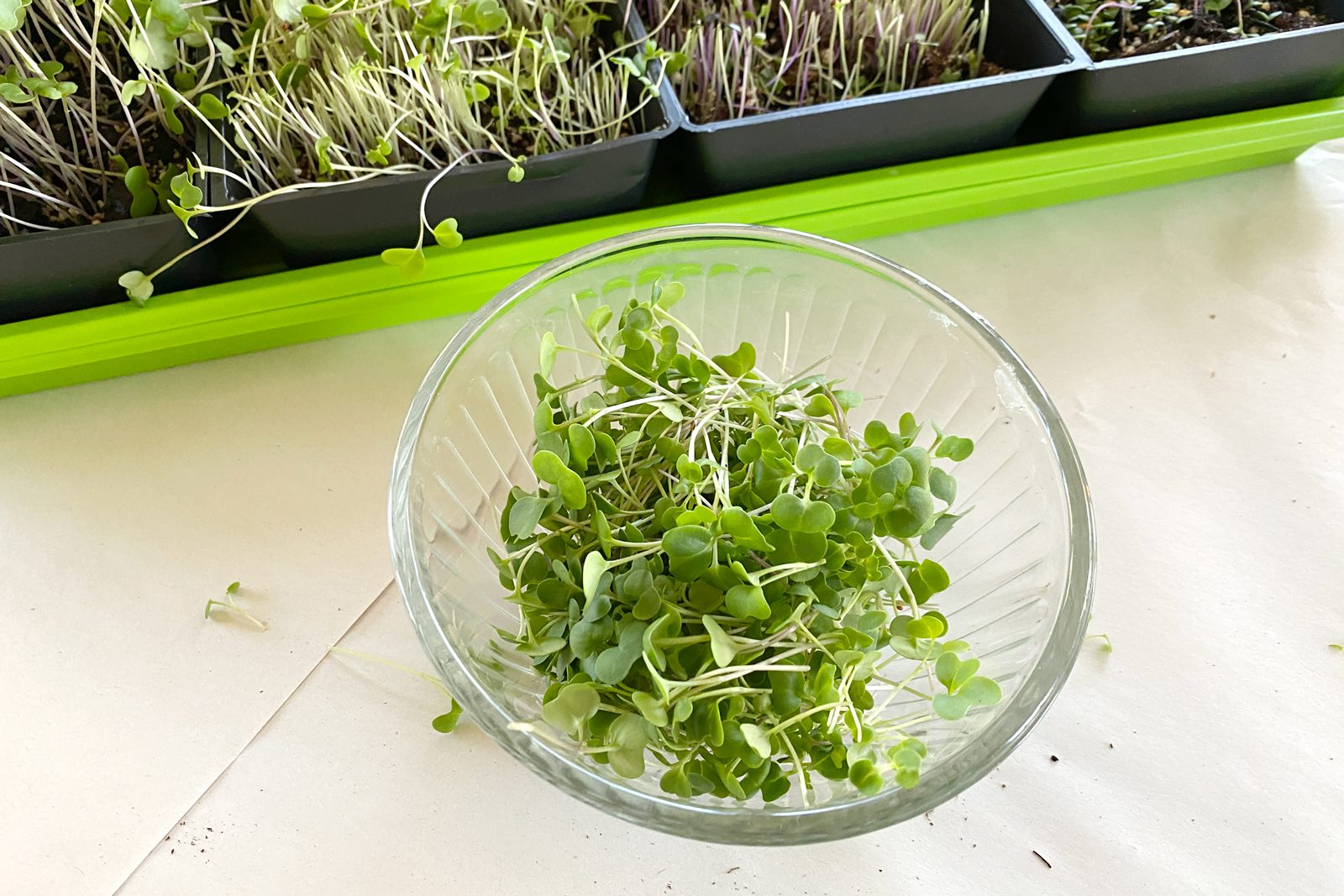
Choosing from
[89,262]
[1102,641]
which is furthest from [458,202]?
[1102,641]

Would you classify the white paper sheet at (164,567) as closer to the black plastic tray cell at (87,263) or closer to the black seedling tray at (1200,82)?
the black plastic tray cell at (87,263)

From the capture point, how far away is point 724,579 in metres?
0.48

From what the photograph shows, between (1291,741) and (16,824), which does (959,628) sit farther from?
(16,824)

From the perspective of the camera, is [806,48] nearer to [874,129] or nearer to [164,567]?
[874,129]

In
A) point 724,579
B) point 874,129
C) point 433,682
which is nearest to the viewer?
point 724,579

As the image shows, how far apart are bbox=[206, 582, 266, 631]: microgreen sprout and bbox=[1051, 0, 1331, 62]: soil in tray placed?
2.82 ft

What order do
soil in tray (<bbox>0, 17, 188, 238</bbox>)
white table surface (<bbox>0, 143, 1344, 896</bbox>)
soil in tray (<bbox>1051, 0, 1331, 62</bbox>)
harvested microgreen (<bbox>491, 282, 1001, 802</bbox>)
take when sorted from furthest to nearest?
soil in tray (<bbox>1051, 0, 1331, 62</bbox>), soil in tray (<bbox>0, 17, 188, 238</bbox>), white table surface (<bbox>0, 143, 1344, 896</bbox>), harvested microgreen (<bbox>491, 282, 1001, 802</bbox>)

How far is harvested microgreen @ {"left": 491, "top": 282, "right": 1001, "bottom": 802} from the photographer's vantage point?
0.47 meters

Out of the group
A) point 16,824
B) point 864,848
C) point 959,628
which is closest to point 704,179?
point 959,628

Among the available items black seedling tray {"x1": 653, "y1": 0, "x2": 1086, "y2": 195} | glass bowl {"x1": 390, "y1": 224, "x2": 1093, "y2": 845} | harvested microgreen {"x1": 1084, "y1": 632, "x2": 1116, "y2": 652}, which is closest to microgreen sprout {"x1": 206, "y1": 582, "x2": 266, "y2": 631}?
glass bowl {"x1": 390, "y1": 224, "x2": 1093, "y2": 845}

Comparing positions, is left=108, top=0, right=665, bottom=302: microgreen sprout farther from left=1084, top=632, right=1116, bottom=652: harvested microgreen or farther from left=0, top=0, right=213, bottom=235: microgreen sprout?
left=1084, top=632, right=1116, bottom=652: harvested microgreen

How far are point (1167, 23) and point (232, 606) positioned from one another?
961 mm

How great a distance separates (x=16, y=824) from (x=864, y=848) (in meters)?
0.55

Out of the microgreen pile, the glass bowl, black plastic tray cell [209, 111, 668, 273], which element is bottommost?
the glass bowl
